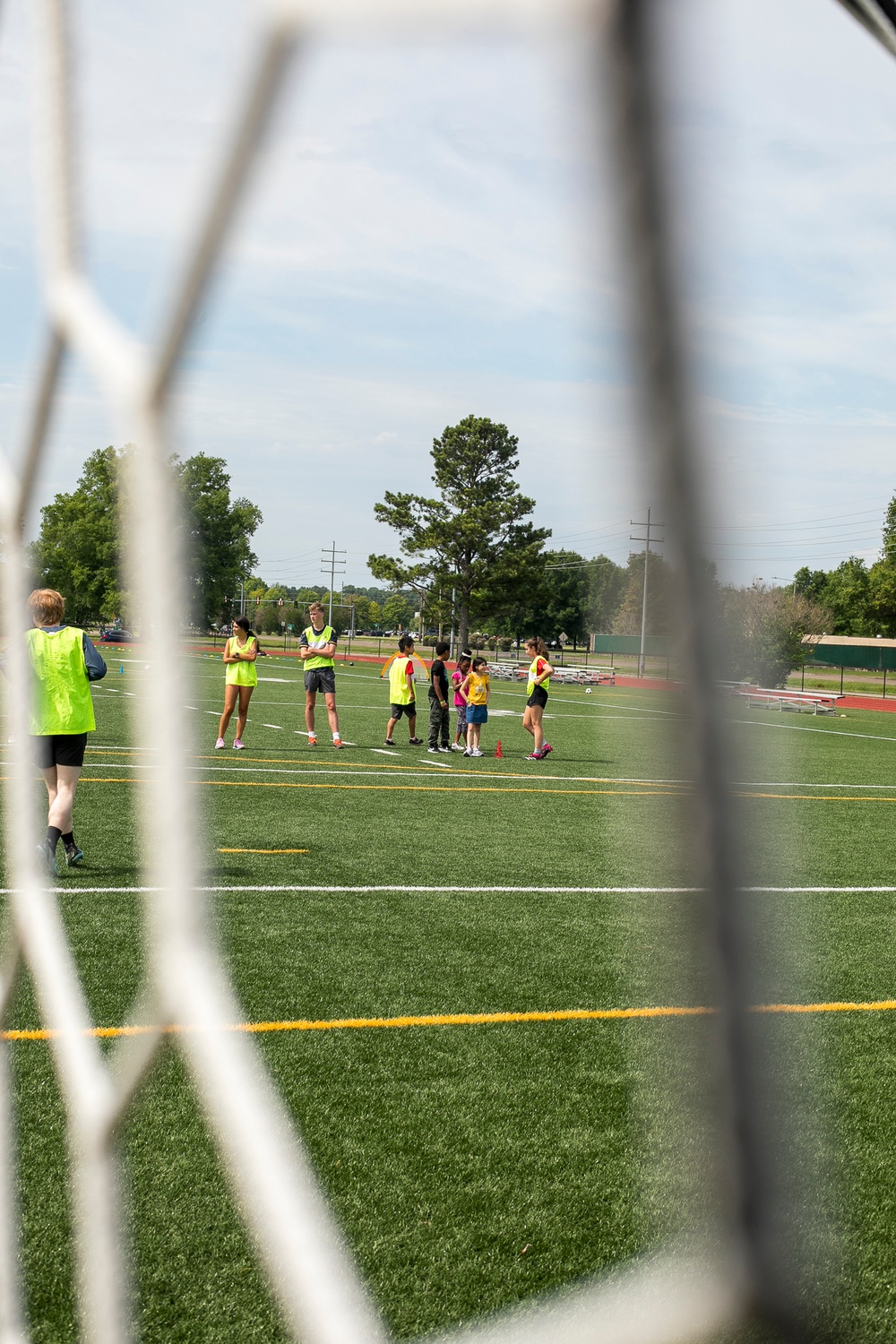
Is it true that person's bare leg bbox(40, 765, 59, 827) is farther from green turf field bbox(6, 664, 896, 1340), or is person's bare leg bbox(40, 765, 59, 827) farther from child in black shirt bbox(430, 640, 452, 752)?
child in black shirt bbox(430, 640, 452, 752)

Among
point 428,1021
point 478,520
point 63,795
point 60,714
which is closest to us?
point 478,520

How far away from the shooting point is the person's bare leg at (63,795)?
5984 millimetres

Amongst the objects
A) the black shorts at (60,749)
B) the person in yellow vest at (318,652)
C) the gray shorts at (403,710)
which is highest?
the person in yellow vest at (318,652)

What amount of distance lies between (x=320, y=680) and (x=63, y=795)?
25.6 feet

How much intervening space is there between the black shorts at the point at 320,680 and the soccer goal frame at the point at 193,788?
12.5m

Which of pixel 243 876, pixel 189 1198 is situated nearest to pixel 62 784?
pixel 243 876

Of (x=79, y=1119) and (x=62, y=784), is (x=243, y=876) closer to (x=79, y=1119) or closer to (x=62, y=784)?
(x=62, y=784)

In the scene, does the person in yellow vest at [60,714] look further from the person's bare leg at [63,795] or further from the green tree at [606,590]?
the green tree at [606,590]

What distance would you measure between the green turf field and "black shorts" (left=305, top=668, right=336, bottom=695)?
5.14 metres

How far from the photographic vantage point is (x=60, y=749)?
19.5 ft

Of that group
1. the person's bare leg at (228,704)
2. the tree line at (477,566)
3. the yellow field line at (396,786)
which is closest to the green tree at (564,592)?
the tree line at (477,566)

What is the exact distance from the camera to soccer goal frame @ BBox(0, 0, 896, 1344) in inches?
12.2

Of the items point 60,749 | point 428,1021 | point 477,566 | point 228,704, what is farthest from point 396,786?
point 477,566

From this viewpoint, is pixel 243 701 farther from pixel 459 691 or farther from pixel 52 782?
pixel 52 782
